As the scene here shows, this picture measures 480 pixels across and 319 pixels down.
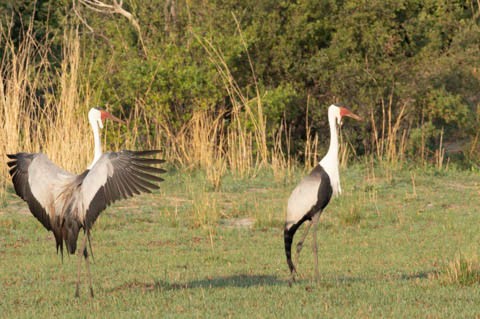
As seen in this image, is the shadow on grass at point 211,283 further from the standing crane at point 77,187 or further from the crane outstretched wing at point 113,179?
the crane outstretched wing at point 113,179

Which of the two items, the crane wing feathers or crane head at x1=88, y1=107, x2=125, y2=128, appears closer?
the crane wing feathers

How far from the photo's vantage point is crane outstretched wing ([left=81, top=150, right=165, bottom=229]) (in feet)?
23.0

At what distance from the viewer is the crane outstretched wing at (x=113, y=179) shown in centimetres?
701

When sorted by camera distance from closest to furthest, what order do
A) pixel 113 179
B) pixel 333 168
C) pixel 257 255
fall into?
pixel 113 179 → pixel 333 168 → pixel 257 255

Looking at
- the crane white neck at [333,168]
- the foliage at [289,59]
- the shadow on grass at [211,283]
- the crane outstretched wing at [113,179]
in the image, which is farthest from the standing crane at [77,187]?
the foliage at [289,59]

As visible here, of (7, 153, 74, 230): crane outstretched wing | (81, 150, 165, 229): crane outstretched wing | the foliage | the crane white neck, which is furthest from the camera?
the foliage

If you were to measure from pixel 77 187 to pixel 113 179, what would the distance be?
1.43 feet

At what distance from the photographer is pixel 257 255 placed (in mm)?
9750

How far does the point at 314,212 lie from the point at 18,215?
17.2 feet

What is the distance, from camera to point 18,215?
474 inches

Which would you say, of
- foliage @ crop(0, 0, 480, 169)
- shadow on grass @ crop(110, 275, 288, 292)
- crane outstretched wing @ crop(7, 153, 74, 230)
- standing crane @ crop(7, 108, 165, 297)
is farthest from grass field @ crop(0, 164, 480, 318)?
foliage @ crop(0, 0, 480, 169)

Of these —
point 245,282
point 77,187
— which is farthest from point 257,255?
point 77,187

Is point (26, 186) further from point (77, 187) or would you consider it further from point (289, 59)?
point (289, 59)

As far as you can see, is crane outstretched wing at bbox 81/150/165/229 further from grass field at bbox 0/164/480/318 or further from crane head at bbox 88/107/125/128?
crane head at bbox 88/107/125/128
